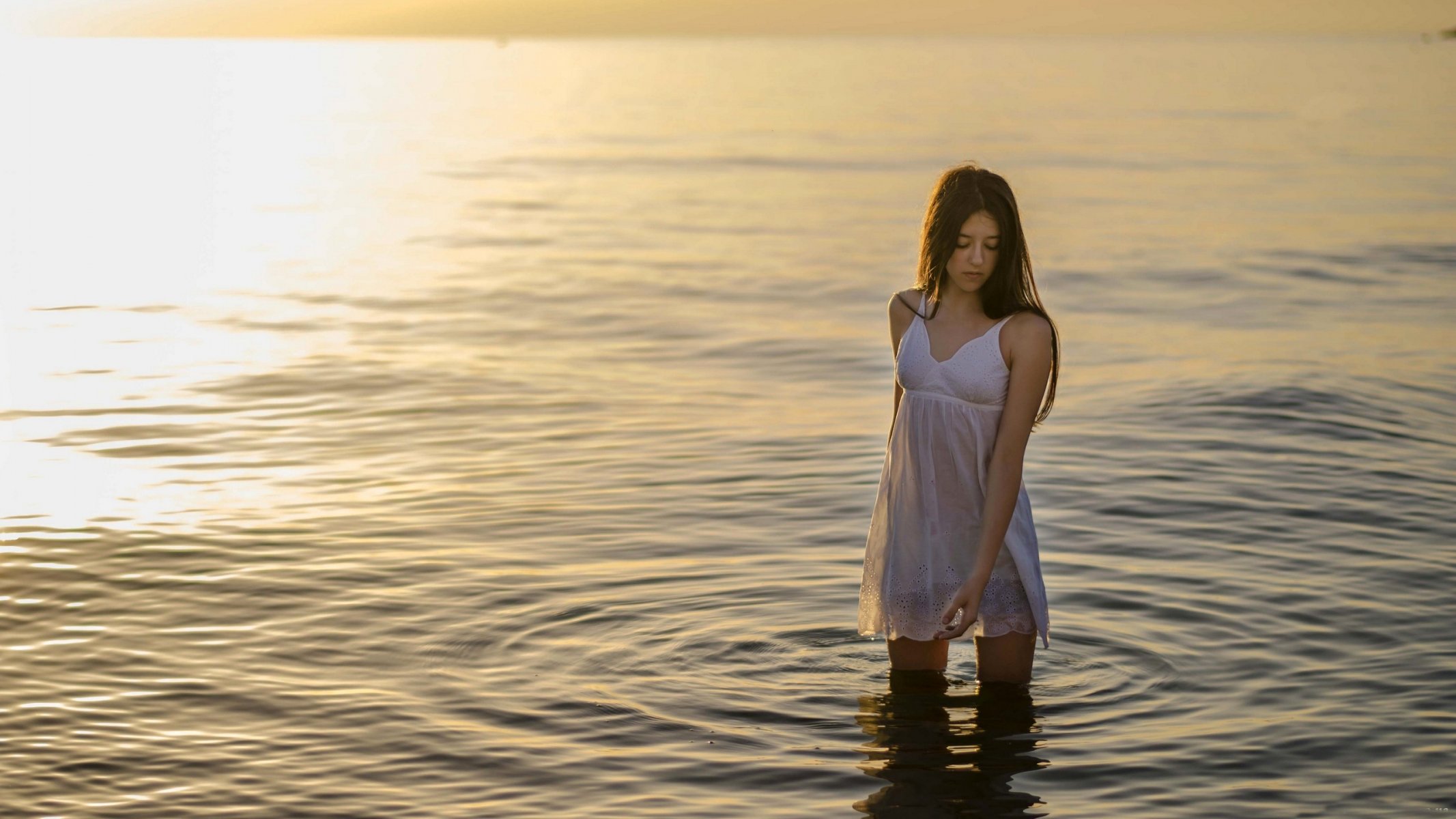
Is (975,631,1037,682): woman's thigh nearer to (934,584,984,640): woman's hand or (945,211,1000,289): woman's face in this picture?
(934,584,984,640): woman's hand

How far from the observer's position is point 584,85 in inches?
4395

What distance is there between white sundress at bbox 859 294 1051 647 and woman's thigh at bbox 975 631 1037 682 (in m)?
0.15

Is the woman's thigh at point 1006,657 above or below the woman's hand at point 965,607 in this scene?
below

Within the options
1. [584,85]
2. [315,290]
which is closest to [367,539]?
[315,290]

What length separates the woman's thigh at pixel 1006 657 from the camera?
6699mm

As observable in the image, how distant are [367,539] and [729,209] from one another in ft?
76.9

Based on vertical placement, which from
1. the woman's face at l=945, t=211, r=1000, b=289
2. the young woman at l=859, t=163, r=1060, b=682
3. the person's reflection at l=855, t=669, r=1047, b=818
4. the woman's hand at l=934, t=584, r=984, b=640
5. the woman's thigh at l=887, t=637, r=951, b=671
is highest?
the woman's face at l=945, t=211, r=1000, b=289

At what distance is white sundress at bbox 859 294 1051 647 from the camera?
629 centimetres

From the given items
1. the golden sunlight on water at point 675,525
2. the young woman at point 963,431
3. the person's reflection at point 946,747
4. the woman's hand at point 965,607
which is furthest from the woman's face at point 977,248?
the golden sunlight on water at point 675,525

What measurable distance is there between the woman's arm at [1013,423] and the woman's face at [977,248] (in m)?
0.22

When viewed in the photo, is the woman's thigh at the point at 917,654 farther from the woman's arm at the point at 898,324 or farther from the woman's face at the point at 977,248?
the woman's face at the point at 977,248

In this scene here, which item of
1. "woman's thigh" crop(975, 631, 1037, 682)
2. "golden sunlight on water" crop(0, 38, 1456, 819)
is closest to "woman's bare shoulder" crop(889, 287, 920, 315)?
"woman's thigh" crop(975, 631, 1037, 682)

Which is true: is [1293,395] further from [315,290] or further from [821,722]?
[315,290]

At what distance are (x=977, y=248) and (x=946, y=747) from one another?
2077 millimetres
